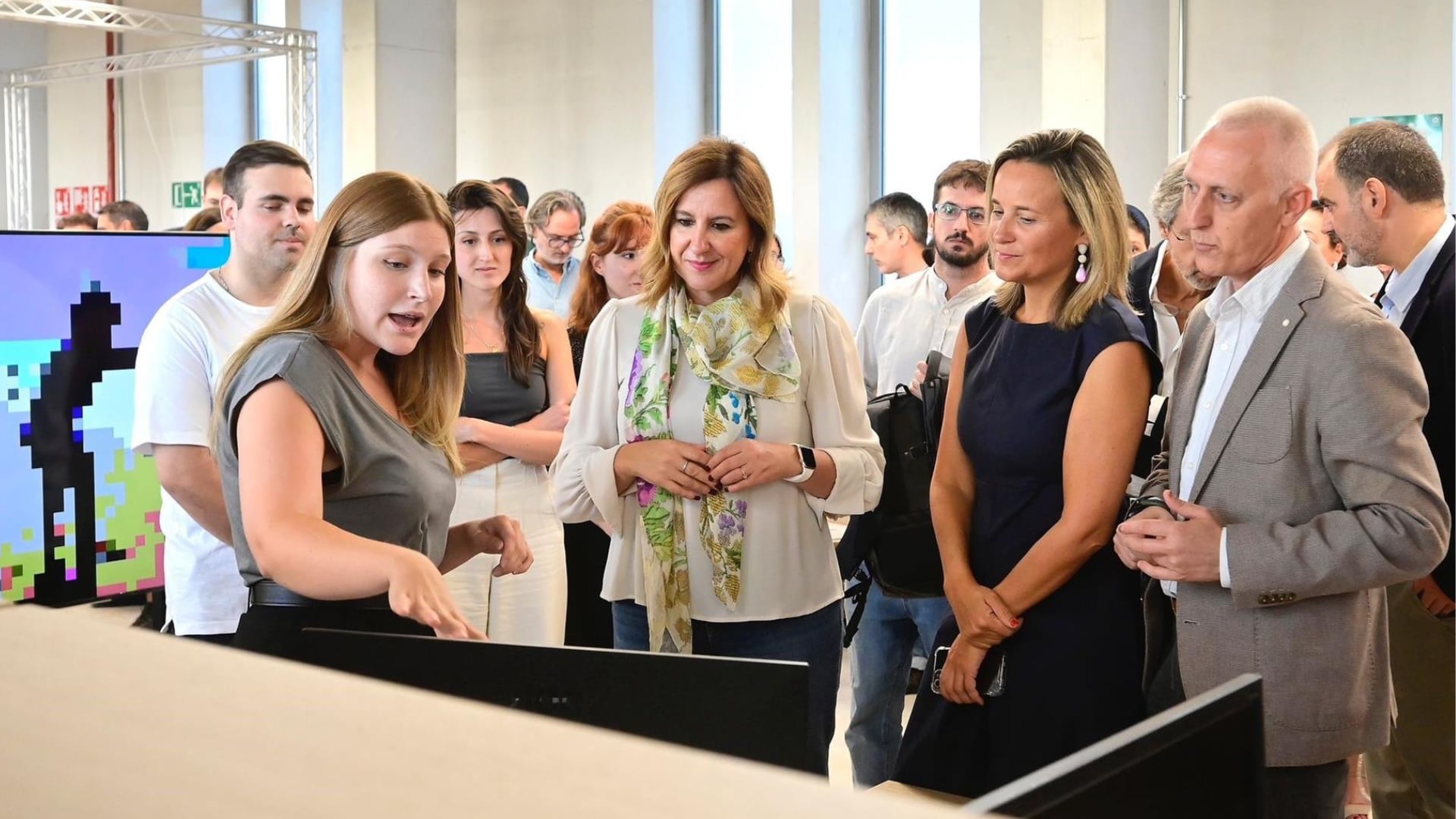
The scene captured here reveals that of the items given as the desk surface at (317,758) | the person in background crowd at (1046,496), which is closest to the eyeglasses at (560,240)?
the person in background crowd at (1046,496)

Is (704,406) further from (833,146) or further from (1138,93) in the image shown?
A: (833,146)

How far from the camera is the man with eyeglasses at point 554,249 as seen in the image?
214 inches

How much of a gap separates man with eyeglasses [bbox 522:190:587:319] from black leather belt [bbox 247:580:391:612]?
11.7 ft

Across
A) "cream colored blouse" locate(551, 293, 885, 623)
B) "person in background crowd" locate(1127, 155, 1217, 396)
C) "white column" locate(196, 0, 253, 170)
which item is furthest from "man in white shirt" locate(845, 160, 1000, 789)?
"white column" locate(196, 0, 253, 170)

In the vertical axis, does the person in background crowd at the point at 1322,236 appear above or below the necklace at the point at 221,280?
above

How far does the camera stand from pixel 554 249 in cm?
554

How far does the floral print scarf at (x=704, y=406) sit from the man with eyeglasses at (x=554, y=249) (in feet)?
9.13

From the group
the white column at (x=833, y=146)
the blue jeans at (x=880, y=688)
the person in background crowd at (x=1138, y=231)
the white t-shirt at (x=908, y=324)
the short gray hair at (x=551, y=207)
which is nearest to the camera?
the blue jeans at (x=880, y=688)

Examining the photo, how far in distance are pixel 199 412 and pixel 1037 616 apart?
157cm

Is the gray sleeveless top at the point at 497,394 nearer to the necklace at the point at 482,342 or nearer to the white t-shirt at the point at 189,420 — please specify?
the necklace at the point at 482,342

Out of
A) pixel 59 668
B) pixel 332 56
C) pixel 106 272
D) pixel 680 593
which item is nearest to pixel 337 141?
pixel 332 56

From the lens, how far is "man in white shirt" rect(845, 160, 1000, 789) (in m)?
3.40

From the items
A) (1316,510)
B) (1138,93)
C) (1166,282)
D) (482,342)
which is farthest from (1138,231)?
(1316,510)

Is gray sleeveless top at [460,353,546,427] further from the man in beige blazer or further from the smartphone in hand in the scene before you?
the man in beige blazer
